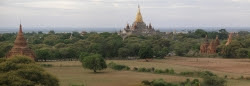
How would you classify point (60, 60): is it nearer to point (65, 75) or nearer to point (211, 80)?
point (65, 75)

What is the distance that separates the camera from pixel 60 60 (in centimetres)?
Result: 5947

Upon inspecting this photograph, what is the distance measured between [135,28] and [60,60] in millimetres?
50521

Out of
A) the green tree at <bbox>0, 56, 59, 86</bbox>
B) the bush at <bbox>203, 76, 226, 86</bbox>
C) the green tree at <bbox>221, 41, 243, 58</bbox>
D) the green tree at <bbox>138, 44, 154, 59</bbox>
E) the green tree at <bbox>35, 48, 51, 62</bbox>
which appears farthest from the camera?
the green tree at <bbox>221, 41, 243, 58</bbox>

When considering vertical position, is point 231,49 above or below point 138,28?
below

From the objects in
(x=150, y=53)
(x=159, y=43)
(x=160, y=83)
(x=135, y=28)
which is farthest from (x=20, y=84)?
(x=135, y=28)

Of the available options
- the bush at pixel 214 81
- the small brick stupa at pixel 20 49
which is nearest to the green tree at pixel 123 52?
the small brick stupa at pixel 20 49

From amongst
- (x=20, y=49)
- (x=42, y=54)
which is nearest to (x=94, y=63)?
(x=20, y=49)

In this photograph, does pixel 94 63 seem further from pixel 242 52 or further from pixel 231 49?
pixel 231 49

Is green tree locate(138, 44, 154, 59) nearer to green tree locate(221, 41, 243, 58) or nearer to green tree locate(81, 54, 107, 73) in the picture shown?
green tree locate(221, 41, 243, 58)

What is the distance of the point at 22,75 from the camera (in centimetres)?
2367

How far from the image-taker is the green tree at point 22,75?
22531 millimetres

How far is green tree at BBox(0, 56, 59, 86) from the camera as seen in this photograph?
2253 cm

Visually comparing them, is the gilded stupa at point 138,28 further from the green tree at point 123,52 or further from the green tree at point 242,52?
the green tree at point 242,52

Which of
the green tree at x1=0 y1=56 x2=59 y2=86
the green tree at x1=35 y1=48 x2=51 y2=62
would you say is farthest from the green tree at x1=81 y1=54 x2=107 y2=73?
the green tree at x1=0 y1=56 x2=59 y2=86
